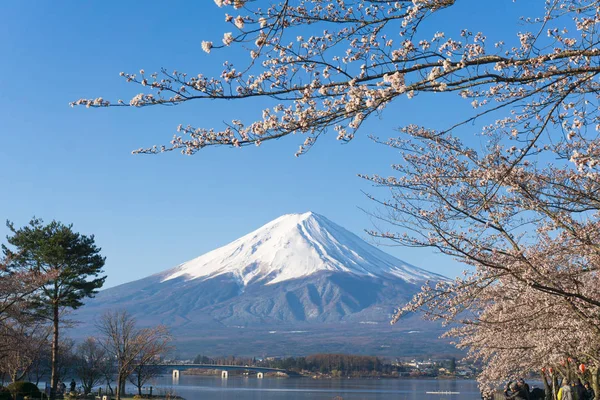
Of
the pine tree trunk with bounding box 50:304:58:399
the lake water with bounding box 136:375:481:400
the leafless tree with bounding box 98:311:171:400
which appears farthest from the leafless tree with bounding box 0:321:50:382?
the lake water with bounding box 136:375:481:400

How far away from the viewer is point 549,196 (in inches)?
342

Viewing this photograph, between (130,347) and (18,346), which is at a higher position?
(18,346)

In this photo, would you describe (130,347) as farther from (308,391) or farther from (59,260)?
(308,391)

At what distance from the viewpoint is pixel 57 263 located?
2914 centimetres

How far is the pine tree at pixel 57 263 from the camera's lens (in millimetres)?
28297

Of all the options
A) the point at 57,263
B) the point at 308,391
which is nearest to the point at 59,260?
the point at 57,263

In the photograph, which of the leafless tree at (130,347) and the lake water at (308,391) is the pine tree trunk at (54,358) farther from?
the lake water at (308,391)

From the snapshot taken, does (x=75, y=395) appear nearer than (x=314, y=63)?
No

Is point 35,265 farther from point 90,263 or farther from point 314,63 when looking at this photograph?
point 314,63

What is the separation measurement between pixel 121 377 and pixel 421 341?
169707 millimetres

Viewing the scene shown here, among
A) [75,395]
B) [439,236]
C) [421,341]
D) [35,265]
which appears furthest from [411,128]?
[421,341]

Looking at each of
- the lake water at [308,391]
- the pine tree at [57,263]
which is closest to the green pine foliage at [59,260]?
the pine tree at [57,263]

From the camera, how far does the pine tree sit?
28.3m

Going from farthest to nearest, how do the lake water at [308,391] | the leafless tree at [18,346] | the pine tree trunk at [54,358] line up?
the lake water at [308,391] → the pine tree trunk at [54,358] → the leafless tree at [18,346]
